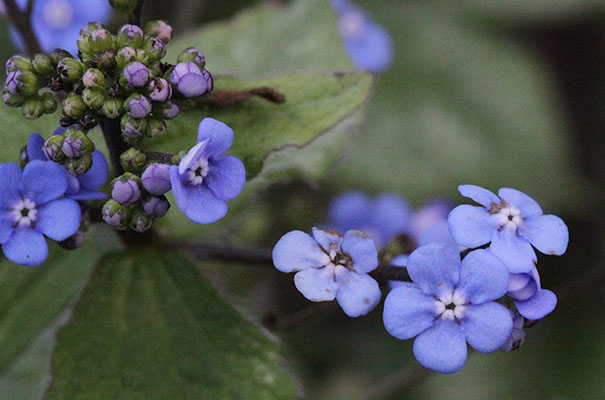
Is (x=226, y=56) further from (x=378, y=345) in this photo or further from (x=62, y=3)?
(x=378, y=345)

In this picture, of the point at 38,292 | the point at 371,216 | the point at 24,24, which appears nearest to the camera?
the point at 24,24

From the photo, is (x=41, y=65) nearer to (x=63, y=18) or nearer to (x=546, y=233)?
(x=546, y=233)

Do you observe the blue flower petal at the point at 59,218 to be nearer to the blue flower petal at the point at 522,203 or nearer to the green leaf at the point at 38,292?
the green leaf at the point at 38,292

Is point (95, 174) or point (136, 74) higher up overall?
point (136, 74)

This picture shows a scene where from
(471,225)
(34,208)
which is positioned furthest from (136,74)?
(471,225)

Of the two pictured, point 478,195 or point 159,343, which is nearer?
point 478,195

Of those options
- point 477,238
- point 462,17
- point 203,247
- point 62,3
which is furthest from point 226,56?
point 462,17
